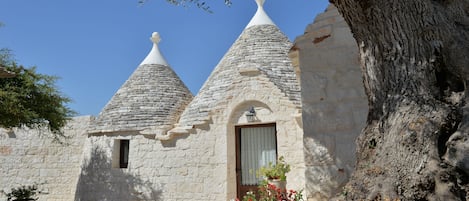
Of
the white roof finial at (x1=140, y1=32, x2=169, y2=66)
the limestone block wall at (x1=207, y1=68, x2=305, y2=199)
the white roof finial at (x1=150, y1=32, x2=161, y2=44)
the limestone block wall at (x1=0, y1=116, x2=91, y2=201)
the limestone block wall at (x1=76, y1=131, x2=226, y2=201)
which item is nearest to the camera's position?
the limestone block wall at (x1=207, y1=68, x2=305, y2=199)

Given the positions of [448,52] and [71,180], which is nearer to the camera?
[448,52]

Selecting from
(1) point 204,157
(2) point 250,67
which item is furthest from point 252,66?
(1) point 204,157

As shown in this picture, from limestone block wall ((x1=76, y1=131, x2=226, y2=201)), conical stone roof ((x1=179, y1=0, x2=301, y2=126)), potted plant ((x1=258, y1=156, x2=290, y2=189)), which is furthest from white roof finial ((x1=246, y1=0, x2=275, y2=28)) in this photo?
potted plant ((x1=258, y1=156, x2=290, y2=189))

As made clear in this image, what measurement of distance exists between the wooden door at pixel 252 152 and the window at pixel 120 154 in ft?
13.2

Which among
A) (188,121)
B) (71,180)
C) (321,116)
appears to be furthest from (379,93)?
(71,180)

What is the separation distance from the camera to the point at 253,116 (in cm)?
880

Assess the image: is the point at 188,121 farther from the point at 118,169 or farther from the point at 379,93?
the point at 379,93

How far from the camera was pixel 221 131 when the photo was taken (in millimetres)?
8938

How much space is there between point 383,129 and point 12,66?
9.63 m

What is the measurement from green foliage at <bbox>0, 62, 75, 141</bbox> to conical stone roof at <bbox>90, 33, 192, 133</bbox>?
1.73 m

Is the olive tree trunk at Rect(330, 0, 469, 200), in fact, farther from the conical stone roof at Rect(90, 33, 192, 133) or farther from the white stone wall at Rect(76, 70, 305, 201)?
the conical stone roof at Rect(90, 33, 192, 133)

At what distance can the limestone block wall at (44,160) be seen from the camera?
11836 mm

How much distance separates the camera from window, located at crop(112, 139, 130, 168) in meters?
10.3

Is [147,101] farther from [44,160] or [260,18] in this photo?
[260,18]
